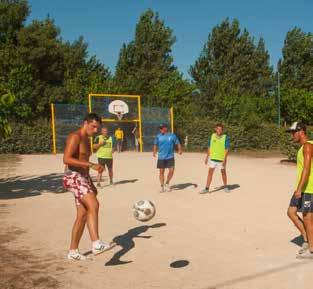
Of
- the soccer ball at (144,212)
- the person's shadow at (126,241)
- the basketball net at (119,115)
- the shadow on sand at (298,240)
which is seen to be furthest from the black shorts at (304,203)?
the basketball net at (119,115)

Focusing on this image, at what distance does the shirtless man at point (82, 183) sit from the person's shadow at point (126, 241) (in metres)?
0.23

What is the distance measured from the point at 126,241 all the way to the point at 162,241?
0.53 meters

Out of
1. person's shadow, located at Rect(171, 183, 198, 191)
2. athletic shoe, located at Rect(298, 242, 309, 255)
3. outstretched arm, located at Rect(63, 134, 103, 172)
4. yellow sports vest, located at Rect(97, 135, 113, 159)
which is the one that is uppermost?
outstretched arm, located at Rect(63, 134, 103, 172)

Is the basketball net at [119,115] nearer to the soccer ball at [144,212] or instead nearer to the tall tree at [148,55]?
the tall tree at [148,55]

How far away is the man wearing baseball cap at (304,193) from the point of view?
657 cm

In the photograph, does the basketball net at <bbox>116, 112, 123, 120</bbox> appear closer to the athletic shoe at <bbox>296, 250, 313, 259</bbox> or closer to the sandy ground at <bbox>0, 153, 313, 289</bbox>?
the sandy ground at <bbox>0, 153, 313, 289</bbox>

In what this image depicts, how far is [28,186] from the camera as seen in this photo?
47.7 feet

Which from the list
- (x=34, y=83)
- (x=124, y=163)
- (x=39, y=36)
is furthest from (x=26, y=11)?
(x=124, y=163)

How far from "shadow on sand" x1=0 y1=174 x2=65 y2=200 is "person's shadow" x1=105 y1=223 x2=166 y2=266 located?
490 cm

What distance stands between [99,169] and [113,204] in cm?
508

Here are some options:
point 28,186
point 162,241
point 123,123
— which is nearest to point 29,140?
point 123,123

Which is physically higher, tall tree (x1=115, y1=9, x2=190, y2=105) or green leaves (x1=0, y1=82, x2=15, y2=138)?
tall tree (x1=115, y1=9, x2=190, y2=105)

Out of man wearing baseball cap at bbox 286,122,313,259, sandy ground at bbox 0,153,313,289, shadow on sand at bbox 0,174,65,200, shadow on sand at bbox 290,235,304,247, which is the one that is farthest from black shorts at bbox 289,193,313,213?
shadow on sand at bbox 0,174,65,200

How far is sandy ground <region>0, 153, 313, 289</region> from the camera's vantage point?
5.76 metres
